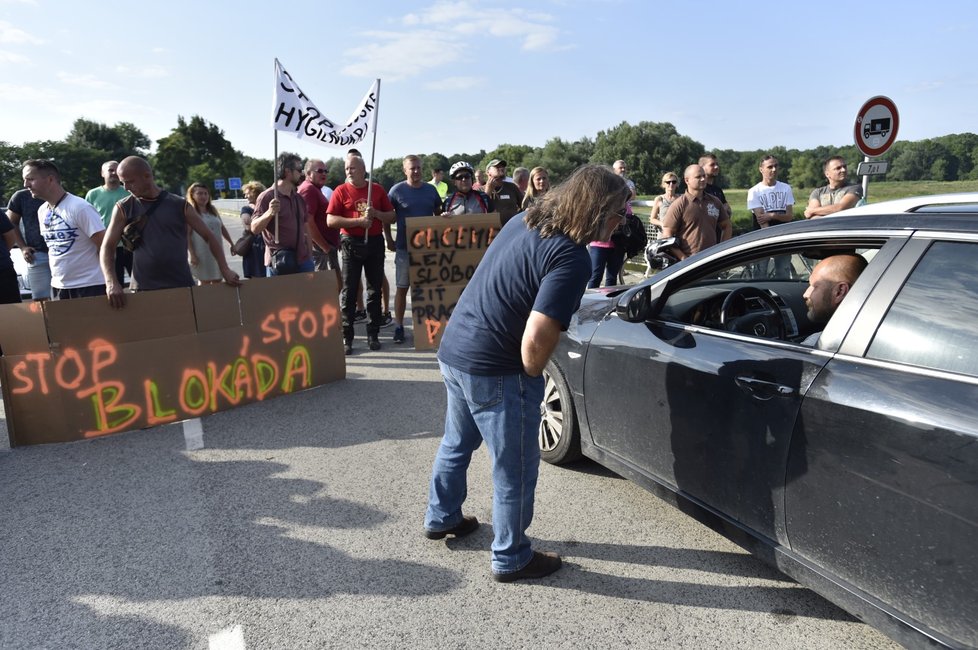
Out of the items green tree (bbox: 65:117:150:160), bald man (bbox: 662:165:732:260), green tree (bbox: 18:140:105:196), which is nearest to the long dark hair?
bald man (bbox: 662:165:732:260)

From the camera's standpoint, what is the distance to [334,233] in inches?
284

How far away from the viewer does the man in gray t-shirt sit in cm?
705

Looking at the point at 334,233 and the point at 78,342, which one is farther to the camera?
the point at 334,233

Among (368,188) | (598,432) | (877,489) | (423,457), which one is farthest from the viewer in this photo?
(368,188)

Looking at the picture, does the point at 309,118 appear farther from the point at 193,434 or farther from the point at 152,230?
the point at 193,434

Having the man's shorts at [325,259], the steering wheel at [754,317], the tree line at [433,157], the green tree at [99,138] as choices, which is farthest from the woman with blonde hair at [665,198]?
the green tree at [99,138]

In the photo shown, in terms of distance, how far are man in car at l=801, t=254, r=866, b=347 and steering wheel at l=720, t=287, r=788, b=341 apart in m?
0.16

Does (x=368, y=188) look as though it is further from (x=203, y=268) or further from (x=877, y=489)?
(x=877, y=489)

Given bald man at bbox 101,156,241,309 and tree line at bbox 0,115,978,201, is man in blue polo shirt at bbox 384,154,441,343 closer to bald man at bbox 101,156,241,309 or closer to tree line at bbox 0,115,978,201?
bald man at bbox 101,156,241,309

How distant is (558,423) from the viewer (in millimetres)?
3668

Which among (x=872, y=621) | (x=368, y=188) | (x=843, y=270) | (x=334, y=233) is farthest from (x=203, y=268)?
(x=872, y=621)

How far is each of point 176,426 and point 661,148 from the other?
73.2m

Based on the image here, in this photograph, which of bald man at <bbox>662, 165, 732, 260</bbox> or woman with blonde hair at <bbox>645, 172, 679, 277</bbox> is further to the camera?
woman with blonde hair at <bbox>645, 172, 679, 277</bbox>

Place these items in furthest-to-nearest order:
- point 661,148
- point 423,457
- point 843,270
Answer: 1. point 661,148
2. point 423,457
3. point 843,270
